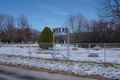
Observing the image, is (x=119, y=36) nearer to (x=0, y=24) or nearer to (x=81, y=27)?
(x=81, y=27)

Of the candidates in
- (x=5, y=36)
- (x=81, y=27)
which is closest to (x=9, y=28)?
(x=5, y=36)

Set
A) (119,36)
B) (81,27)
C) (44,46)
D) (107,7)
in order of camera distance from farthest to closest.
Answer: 1. (81,27)
2. (119,36)
3. (44,46)
4. (107,7)

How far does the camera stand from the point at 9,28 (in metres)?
49.7

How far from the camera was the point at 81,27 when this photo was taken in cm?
3478

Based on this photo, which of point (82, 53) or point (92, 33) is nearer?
point (82, 53)

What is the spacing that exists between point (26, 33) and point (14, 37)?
891 centimetres

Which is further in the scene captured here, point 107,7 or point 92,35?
point 92,35

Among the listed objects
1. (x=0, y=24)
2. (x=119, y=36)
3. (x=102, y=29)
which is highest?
(x=0, y=24)

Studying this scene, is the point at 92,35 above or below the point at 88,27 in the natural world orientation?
below

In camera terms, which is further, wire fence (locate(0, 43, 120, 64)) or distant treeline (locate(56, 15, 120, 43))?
distant treeline (locate(56, 15, 120, 43))

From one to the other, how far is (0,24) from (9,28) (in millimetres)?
5765

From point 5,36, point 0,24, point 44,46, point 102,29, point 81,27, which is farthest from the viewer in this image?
point 5,36

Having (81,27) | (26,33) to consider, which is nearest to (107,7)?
(81,27)

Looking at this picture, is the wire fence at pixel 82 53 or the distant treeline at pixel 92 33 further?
the distant treeline at pixel 92 33
